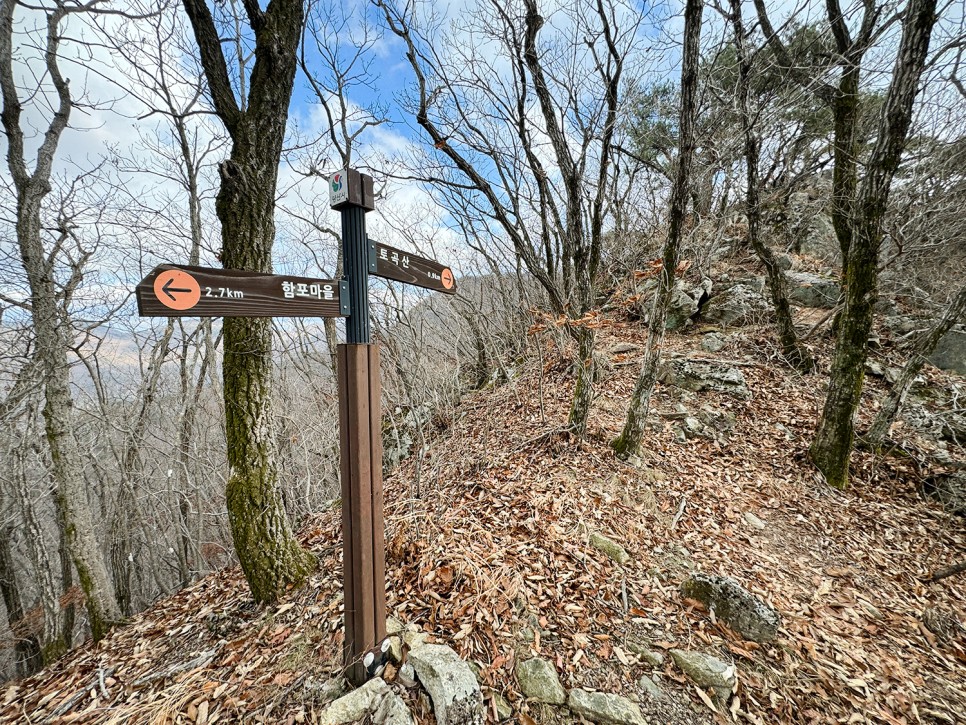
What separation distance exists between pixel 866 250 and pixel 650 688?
531cm

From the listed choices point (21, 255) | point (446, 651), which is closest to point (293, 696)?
point (446, 651)

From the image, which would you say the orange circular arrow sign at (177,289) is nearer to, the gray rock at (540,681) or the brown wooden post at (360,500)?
the brown wooden post at (360,500)

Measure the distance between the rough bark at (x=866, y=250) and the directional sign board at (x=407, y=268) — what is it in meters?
5.17

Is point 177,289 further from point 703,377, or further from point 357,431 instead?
point 703,377

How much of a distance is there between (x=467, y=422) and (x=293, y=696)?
4.71 m

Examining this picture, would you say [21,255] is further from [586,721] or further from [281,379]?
[586,721]

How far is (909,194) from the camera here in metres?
5.87

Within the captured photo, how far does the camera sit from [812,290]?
834cm

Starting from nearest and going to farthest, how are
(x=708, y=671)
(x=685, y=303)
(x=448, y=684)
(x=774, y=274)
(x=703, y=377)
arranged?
Result: (x=448, y=684) < (x=708, y=671) < (x=703, y=377) < (x=774, y=274) < (x=685, y=303)

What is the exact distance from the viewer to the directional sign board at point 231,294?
147 centimetres

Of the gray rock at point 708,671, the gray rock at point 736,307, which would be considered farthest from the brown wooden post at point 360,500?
the gray rock at point 736,307

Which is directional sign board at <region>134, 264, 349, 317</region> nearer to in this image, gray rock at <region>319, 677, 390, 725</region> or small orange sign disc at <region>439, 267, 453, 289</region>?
small orange sign disc at <region>439, 267, 453, 289</region>

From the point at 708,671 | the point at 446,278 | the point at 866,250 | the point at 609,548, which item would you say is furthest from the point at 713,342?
the point at 446,278

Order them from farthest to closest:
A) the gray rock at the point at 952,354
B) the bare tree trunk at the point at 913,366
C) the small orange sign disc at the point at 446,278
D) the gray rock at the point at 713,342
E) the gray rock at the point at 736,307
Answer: the gray rock at the point at 736,307 → the gray rock at the point at 713,342 → the gray rock at the point at 952,354 → the bare tree trunk at the point at 913,366 → the small orange sign disc at the point at 446,278
